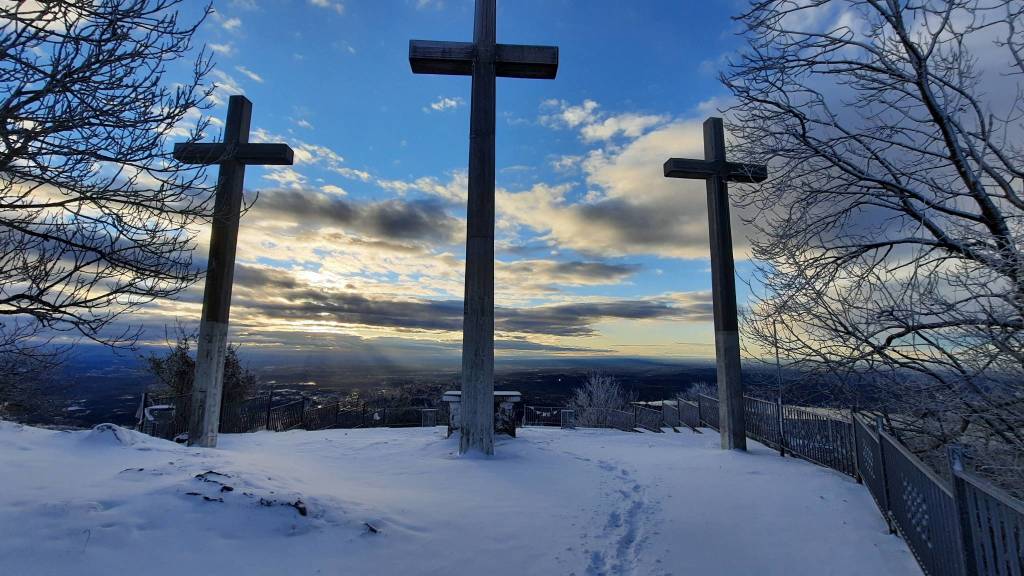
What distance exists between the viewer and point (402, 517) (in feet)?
16.2

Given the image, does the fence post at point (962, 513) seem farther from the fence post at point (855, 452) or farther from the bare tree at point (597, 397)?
the bare tree at point (597, 397)

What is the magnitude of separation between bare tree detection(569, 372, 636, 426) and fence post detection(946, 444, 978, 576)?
135 ft

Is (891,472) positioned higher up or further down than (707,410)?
higher up

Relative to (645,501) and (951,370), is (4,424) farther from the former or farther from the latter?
(951,370)

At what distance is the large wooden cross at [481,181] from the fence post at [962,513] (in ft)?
21.8

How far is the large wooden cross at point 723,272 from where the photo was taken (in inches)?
426

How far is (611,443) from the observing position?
12758 mm

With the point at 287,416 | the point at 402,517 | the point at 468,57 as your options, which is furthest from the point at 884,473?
the point at 287,416

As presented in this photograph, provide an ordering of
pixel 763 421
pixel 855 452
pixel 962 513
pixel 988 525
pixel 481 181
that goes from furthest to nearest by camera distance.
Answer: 1. pixel 763 421
2. pixel 481 181
3. pixel 855 452
4. pixel 962 513
5. pixel 988 525

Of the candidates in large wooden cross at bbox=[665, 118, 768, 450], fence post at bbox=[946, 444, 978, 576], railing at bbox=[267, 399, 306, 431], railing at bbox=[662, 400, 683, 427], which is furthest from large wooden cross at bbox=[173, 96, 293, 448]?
railing at bbox=[662, 400, 683, 427]

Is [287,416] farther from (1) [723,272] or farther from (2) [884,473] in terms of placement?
(2) [884,473]

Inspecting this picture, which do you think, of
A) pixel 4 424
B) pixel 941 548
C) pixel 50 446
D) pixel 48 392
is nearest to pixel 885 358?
pixel 941 548

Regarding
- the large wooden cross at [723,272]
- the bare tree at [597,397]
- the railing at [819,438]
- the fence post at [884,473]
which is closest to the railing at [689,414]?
the large wooden cross at [723,272]

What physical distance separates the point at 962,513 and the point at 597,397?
45853 millimetres
